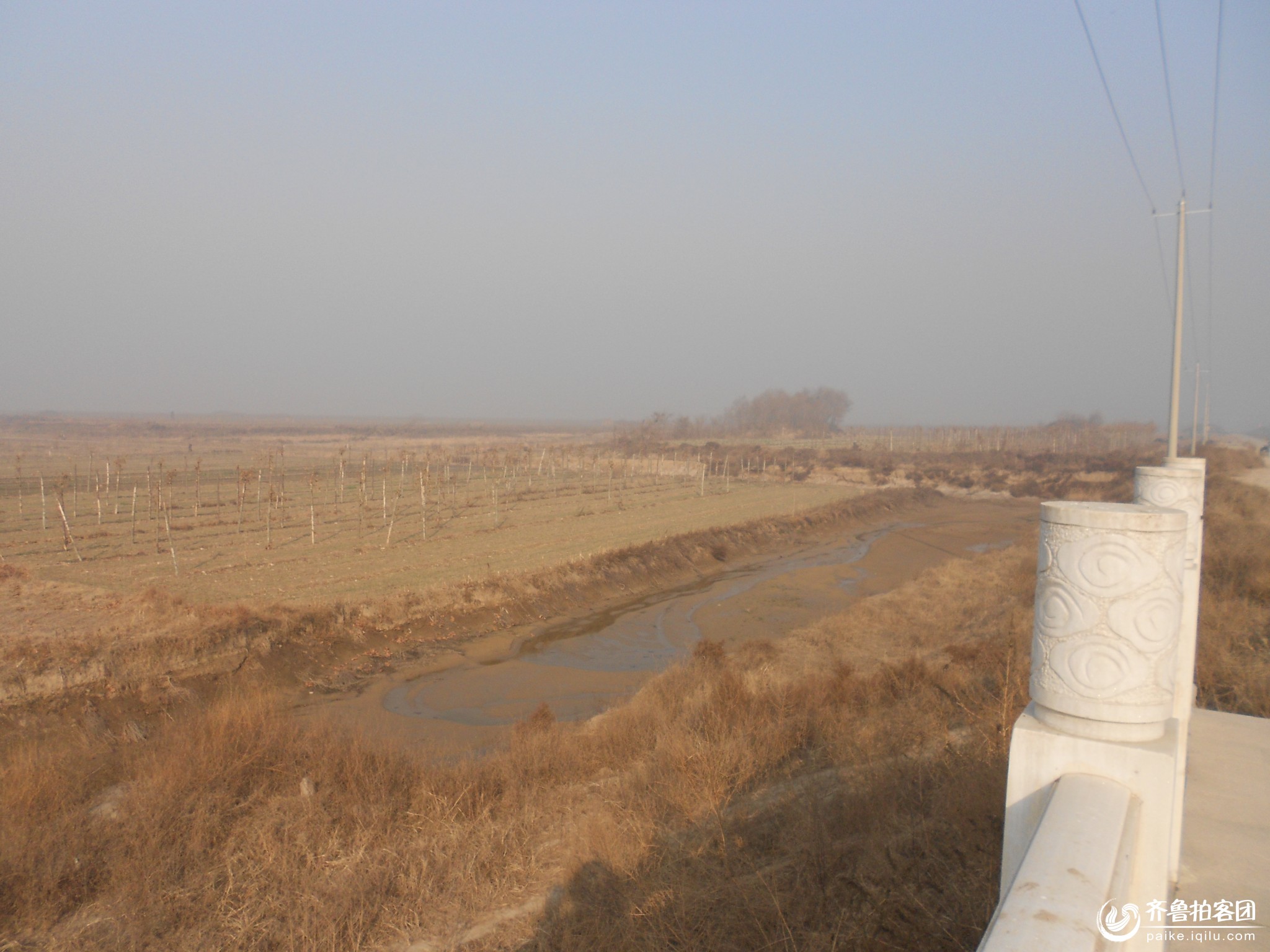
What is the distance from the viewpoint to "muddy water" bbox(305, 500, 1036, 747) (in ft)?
43.7

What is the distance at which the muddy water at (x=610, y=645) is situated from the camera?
13.3 m

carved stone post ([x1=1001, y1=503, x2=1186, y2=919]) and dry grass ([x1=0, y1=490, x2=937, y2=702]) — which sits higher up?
carved stone post ([x1=1001, y1=503, x2=1186, y2=919])

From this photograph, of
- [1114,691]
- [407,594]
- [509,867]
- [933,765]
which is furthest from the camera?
[407,594]

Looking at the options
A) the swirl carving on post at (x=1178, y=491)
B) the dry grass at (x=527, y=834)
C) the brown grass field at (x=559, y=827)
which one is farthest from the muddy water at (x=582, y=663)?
the swirl carving on post at (x=1178, y=491)

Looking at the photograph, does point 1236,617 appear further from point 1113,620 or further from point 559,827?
point 1113,620

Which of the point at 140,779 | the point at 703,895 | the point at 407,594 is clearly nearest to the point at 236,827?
the point at 140,779

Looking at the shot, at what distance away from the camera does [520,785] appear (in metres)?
7.55

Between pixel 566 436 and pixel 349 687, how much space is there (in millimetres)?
132032

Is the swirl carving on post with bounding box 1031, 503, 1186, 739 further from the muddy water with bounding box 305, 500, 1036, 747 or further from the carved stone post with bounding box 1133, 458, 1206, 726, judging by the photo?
the muddy water with bounding box 305, 500, 1036, 747

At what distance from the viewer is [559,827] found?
21.9ft

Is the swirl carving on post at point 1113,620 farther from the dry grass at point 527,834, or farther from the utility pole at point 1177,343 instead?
the utility pole at point 1177,343

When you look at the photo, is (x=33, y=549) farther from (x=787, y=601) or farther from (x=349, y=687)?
(x=787, y=601)

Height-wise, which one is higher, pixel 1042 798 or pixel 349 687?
pixel 1042 798

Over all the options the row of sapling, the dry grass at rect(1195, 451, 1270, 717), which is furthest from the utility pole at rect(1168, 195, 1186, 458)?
the row of sapling
